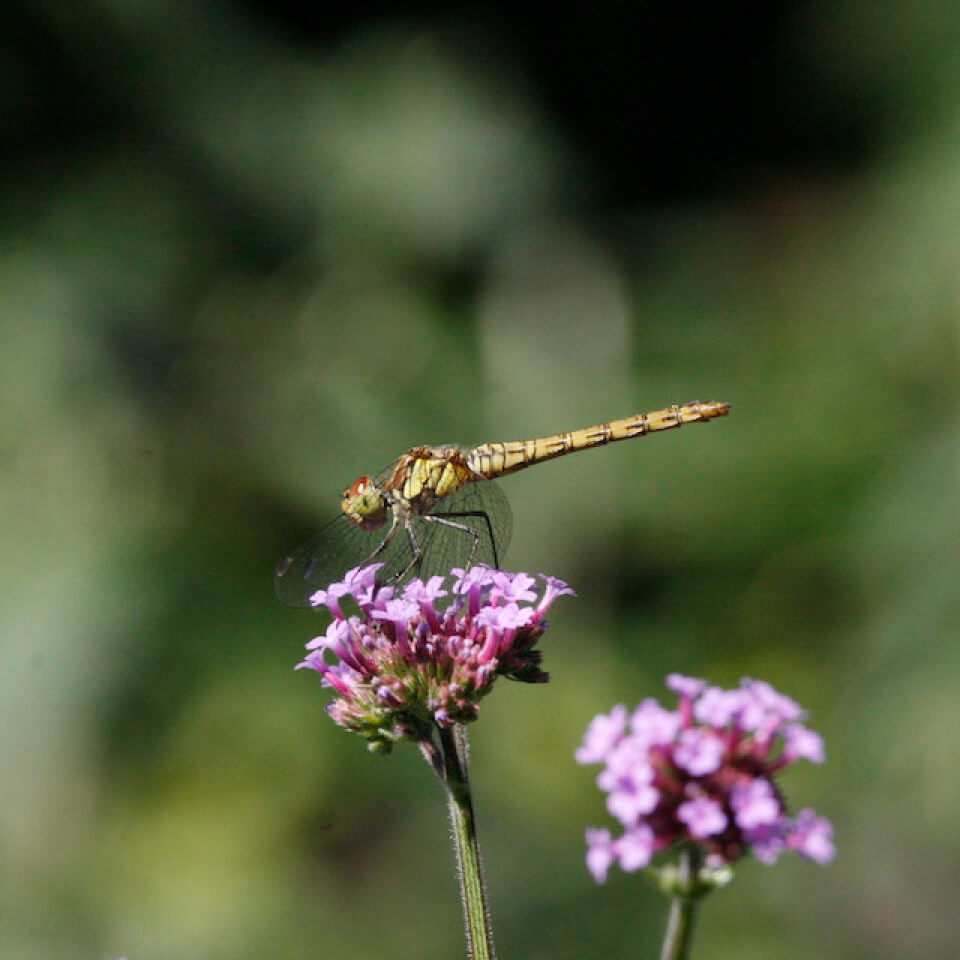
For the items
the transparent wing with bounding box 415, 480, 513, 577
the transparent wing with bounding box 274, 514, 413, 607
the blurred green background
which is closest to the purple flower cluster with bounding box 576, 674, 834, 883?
the transparent wing with bounding box 415, 480, 513, 577

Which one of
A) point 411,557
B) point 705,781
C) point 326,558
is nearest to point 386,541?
point 411,557

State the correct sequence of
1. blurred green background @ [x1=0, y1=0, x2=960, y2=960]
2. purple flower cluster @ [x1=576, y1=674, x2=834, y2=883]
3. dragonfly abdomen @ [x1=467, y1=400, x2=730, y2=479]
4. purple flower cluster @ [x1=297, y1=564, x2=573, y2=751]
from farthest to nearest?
blurred green background @ [x1=0, y1=0, x2=960, y2=960]
dragonfly abdomen @ [x1=467, y1=400, x2=730, y2=479]
purple flower cluster @ [x1=297, y1=564, x2=573, y2=751]
purple flower cluster @ [x1=576, y1=674, x2=834, y2=883]

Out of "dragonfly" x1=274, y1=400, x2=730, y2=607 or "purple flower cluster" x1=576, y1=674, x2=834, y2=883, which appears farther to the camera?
"dragonfly" x1=274, y1=400, x2=730, y2=607

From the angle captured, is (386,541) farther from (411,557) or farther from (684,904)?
(684,904)

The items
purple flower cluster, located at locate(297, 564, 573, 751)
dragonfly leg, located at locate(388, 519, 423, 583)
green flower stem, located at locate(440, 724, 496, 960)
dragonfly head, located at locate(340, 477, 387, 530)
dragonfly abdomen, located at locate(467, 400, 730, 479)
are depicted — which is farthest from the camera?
dragonfly abdomen, located at locate(467, 400, 730, 479)

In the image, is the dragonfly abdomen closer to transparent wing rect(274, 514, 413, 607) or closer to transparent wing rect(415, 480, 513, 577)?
transparent wing rect(415, 480, 513, 577)

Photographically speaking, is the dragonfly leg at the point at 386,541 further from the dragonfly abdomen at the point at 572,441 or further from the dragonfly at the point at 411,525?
the dragonfly abdomen at the point at 572,441

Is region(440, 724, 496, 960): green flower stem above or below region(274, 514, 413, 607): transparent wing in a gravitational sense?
below

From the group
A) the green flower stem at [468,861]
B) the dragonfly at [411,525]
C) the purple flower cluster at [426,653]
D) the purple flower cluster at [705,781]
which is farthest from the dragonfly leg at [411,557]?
the purple flower cluster at [705,781]
